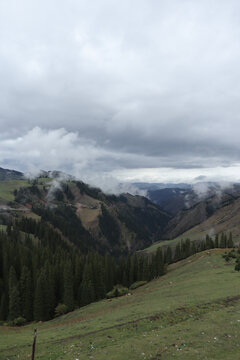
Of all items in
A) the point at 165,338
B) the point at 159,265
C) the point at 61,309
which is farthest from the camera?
the point at 159,265

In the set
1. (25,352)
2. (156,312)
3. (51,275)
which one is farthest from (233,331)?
(51,275)

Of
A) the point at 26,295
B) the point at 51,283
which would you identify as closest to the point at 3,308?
the point at 26,295

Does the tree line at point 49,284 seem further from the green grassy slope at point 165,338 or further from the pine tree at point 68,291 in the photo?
the green grassy slope at point 165,338

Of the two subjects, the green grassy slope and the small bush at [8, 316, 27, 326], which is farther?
the small bush at [8, 316, 27, 326]

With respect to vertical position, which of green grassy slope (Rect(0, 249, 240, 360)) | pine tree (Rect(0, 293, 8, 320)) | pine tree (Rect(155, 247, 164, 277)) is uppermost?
green grassy slope (Rect(0, 249, 240, 360))

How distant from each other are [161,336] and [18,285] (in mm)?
70947

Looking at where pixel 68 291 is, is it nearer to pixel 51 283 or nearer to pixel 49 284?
pixel 51 283

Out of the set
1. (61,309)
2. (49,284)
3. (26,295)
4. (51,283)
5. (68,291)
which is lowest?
(61,309)

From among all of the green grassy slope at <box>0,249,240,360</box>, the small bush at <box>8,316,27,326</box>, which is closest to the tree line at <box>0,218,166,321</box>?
the small bush at <box>8,316,27,326</box>

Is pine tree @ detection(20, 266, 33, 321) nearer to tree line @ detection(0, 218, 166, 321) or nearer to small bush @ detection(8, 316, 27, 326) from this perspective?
tree line @ detection(0, 218, 166, 321)

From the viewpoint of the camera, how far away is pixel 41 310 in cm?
6950

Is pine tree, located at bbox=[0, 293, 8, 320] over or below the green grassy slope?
below

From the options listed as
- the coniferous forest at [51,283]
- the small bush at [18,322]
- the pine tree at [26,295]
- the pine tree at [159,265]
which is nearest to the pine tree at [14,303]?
the coniferous forest at [51,283]

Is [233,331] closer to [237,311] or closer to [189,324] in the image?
[189,324]
